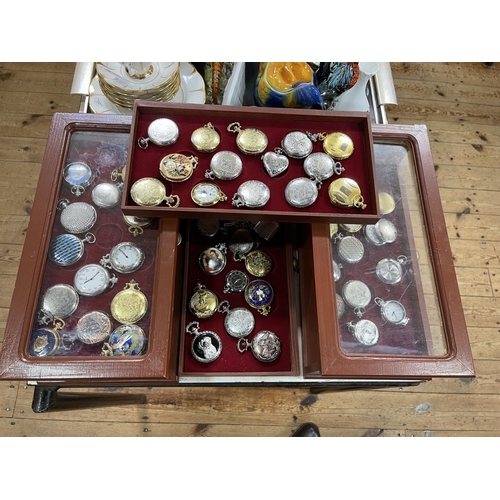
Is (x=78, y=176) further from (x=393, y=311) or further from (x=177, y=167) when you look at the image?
(x=393, y=311)

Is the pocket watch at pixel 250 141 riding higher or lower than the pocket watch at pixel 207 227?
higher

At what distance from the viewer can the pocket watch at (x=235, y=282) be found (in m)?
1.61

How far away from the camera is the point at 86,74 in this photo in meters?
1.75

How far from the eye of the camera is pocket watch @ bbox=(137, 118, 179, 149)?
4.18 ft

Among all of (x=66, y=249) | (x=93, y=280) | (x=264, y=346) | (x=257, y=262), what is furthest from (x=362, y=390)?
(x=66, y=249)

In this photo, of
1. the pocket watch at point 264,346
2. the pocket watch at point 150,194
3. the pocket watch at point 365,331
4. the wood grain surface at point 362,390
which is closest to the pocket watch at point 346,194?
the pocket watch at point 365,331

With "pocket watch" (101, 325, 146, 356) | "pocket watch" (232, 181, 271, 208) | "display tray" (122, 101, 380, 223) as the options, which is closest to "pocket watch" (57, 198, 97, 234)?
"display tray" (122, 101, 380, 223)

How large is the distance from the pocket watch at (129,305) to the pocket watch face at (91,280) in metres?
0.06

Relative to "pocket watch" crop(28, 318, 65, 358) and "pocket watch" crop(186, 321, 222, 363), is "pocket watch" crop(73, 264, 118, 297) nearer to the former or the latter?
"pocket watch" crop(28, 318, 65, 358)

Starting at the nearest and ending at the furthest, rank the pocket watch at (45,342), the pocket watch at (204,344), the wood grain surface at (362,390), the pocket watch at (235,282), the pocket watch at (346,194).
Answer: the pocket watch at (45,342)
the pocket watch at (346,194)
the pocket watch at (204,344)
the pocket watch at (235,282)
the wood grain surface at (362,390)

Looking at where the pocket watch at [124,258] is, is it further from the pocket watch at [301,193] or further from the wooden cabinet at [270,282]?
the pocket watch at [301,193]

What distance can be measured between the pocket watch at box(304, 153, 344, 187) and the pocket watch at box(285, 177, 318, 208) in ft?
0.12

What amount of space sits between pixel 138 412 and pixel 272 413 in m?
0.68

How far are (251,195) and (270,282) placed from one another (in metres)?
0.50
